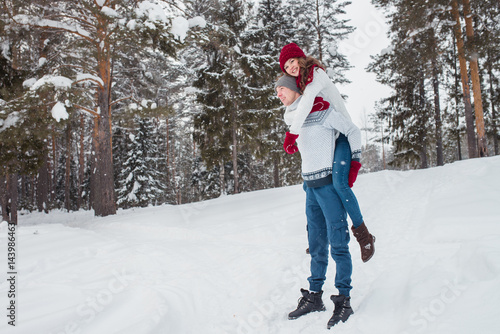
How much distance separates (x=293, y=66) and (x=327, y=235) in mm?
1491

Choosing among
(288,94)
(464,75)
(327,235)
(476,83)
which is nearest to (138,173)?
(464,75)

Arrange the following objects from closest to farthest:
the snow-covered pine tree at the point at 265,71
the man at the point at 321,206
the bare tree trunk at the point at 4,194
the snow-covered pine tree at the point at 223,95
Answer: the man at the point at 321,206
the bare tree trunk at the point at 4,194
the snow-covered pine tree at the point at 223,95
the snow-covered pine tree at the point at 265,71

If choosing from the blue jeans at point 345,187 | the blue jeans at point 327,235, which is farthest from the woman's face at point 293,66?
the blue jeans at point 327,235

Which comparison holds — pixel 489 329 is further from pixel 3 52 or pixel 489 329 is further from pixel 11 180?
pixel 11 180

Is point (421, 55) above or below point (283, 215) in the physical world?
above

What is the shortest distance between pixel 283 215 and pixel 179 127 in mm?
24072

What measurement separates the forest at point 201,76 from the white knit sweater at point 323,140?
6565 mm

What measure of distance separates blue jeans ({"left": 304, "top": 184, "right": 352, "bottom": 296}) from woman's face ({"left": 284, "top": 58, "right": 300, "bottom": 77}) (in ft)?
3.34

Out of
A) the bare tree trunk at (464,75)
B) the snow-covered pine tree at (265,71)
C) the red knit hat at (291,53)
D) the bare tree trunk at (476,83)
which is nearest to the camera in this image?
the red knit hat at (291,53)

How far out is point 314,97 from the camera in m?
2.20

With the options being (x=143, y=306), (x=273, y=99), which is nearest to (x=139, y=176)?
(x=273, y=99)

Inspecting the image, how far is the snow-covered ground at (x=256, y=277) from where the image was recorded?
1.97 meters

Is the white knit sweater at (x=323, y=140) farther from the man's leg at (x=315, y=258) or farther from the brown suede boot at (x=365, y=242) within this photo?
the brown suede boot at (x=365, y=242)

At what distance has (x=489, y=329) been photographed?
4.71ft
